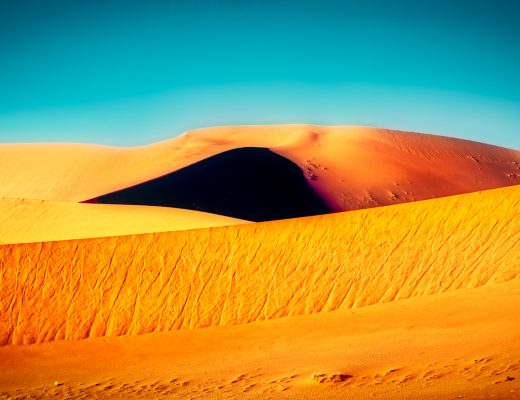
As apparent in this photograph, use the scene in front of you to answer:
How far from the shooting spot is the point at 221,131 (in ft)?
241

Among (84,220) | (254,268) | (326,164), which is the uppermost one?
(326,164)

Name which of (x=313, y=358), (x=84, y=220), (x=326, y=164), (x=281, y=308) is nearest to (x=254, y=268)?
(x=281, y=308)

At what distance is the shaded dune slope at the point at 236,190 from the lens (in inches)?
1500

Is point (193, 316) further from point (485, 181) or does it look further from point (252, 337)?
point (485, 181)

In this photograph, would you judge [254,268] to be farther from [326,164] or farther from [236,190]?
[326,164]

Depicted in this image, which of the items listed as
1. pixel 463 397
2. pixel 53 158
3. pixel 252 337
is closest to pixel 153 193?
pixel 53 158

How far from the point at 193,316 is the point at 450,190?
133 feet

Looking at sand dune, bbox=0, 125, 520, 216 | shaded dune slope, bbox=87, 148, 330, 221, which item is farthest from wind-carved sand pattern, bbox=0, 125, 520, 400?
sand dune, bbox=0, 125, 520, 216

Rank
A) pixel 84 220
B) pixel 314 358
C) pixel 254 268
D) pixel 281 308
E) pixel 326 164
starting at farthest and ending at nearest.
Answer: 1. pixel 326 164
2. pixel 84 220
3. pixel 254 268
4. pixel 281 308
5. pixel 314 358

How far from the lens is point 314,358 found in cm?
884

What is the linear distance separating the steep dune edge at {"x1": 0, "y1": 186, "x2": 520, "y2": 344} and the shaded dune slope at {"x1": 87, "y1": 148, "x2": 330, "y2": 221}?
22.8 m

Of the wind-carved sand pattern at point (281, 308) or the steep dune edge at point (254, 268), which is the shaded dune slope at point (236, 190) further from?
the wind-carved sand pattern at point (281, 308)

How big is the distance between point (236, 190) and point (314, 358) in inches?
1320

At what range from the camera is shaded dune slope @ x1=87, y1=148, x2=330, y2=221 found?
38.1m
